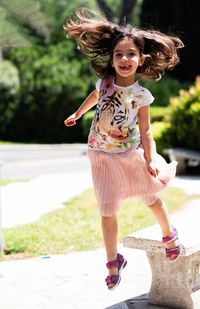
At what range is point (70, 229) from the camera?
6914 millimetres

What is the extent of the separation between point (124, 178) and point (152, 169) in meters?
0.20

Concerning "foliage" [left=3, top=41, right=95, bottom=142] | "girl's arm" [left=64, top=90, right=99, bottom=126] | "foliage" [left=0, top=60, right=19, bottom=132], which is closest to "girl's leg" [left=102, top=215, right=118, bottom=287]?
"girl's arm" [left=64, top=90, right=99, bottom=126]

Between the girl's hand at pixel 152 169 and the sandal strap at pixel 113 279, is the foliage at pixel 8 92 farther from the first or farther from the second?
the sandal strap at pixel 113 279

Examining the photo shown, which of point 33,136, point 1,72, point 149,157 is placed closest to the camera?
point 149,157

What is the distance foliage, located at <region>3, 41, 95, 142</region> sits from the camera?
24.9m

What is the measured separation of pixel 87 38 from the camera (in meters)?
4.05

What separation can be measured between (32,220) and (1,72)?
1764cm

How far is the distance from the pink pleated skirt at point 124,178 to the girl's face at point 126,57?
1.67ft

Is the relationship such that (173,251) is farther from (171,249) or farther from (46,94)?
(46,94)

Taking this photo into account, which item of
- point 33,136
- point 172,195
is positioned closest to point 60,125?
point 33,136

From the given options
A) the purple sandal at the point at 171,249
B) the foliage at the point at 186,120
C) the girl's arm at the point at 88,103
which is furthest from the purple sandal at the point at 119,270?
Answer: the foliage at the point at 186,120

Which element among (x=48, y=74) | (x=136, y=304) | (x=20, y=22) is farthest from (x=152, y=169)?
(x=20, y=22)

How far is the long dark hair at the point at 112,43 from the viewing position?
3.98 metres

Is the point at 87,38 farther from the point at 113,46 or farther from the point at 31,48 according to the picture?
the point at 31,48
